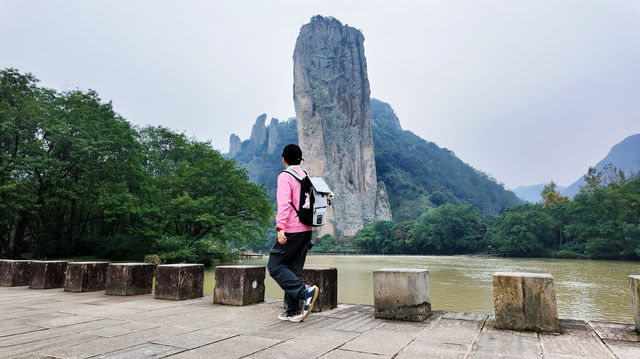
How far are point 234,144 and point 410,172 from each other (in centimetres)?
8828

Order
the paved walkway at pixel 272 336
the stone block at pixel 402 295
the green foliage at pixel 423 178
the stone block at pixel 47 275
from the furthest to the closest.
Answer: the green foliage at pixel 423 178 → the stone block at pixel 47 275 → the stone block at pixel 402 295 → the paved walkway at pixel 272 336

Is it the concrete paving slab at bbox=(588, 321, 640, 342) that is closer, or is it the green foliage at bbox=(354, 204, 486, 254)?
the concrete paving slab at bbox=(588, 321, 640, 342)

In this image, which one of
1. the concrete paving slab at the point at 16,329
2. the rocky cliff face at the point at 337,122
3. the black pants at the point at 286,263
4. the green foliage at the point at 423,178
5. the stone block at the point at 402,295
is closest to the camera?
the concrete paving slab at the point at 16,329

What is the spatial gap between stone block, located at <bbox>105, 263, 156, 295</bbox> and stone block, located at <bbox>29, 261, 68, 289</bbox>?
6.29ft

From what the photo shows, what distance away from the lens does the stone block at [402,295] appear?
3791mm

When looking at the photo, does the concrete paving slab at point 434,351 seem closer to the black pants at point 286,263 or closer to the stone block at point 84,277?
the black pants at point 286,263

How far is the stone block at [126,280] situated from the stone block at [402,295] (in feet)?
13.1

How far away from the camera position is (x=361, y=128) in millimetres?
85250

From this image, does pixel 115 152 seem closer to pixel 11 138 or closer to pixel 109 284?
pixel 11 138

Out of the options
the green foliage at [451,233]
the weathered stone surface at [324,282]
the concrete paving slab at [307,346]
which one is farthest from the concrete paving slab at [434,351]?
the green foliage at [451,233]

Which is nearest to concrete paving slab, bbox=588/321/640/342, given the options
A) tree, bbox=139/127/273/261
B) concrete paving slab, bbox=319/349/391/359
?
concrete paving slab, bbox=319/349/391/359

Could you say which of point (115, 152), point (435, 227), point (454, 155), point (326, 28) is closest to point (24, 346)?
point (115, 152)

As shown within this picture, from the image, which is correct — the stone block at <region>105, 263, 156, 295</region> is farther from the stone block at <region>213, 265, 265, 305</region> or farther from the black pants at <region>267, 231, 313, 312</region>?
the black pants at <region>267, 231, 313, 312</region>

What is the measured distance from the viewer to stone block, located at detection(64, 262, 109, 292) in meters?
6.12
